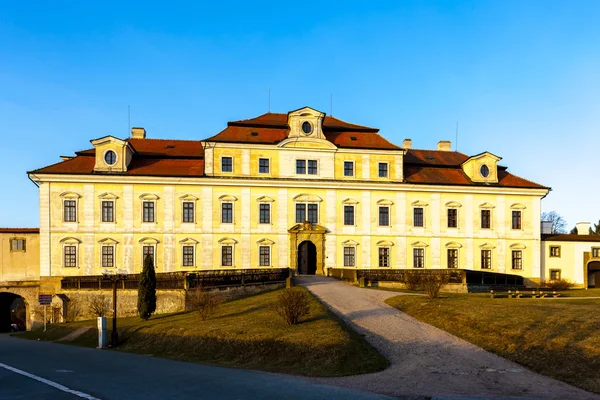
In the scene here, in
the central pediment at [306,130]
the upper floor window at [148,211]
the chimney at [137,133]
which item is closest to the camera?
the upper floor window at [148,211]

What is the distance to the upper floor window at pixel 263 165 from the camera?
38.6 m

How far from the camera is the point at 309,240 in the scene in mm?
38625

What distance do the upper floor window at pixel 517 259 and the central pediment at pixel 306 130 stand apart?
1679cm

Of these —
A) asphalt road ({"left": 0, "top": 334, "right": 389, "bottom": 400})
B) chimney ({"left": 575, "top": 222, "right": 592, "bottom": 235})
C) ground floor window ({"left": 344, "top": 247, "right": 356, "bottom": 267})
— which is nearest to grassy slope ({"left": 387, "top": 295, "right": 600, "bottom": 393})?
asphalt road ({"left": 0, "top": 334, "right": 389, "bottom": 400})

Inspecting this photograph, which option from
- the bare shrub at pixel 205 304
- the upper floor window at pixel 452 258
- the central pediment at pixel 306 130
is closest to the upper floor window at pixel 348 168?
the central pediment at pixel 306 130

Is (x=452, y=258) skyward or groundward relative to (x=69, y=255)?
groundward

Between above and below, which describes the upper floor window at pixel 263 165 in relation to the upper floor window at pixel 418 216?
above

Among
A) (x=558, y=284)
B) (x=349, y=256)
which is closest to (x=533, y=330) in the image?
(x=349, y=256)

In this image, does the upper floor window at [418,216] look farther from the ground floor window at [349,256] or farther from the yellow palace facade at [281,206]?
the ground floor window at [349,256]

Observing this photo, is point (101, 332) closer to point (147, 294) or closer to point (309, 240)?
point (147, 294)

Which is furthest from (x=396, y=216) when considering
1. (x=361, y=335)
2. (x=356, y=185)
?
(x=361, y=335)

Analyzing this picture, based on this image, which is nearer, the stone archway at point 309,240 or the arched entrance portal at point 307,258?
the stone archway at point 309,240

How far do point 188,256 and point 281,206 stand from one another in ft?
25.5

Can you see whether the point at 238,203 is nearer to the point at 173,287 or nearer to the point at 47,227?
the point at 173,287
